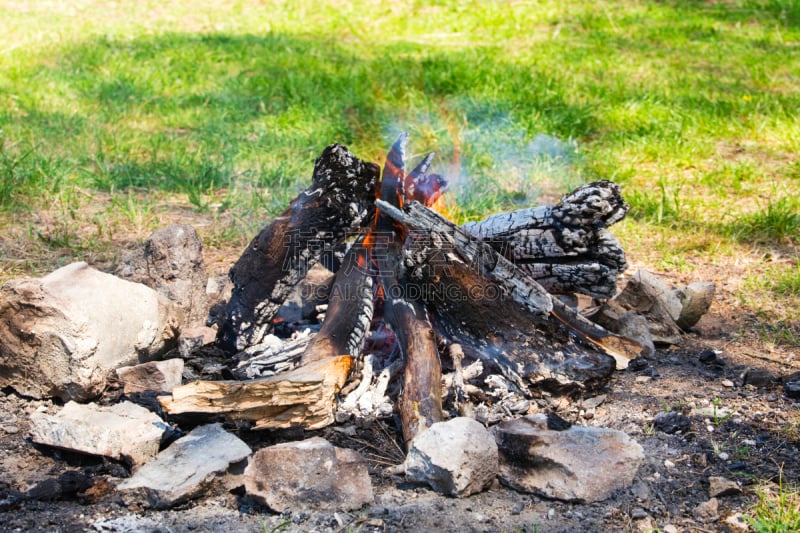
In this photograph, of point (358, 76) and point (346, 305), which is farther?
point (358, 76)

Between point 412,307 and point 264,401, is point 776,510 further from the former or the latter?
point 264,401

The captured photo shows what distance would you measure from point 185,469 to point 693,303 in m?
2.23

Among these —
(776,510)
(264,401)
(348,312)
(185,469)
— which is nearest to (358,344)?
(348,312)

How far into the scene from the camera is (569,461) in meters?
2.29

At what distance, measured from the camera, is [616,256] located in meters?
3.00

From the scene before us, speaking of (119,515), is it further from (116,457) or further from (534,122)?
(534,122)

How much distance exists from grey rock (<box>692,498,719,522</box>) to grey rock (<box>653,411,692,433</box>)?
394mm

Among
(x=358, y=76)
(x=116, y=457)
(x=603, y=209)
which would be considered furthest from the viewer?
(x=358, y=76)

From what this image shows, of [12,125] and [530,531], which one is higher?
[12,125]

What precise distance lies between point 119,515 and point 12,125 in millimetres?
4277

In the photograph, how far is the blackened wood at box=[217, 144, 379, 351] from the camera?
3.06 meters

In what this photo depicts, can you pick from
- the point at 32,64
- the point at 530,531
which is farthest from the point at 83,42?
the point at 530,531

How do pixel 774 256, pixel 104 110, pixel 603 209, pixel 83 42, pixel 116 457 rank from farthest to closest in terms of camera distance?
pixel 83 42 < pixel 104 110 < pixel 774 256 < pixel 603 209 < pixel 116 457

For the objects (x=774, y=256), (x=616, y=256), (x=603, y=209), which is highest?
(x=603, y=209)
